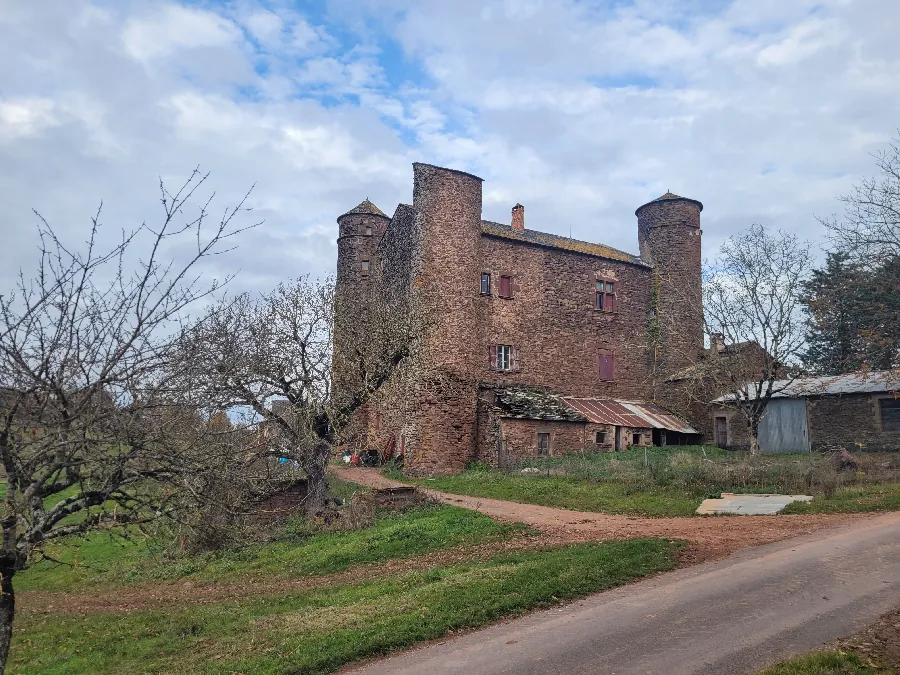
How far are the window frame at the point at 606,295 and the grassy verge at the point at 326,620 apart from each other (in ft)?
77.7

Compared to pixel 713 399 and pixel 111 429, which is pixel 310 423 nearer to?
pixel 111 429

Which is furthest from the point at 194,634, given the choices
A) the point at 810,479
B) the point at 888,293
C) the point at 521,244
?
the point at 521,244

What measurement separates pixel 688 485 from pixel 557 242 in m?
19.2

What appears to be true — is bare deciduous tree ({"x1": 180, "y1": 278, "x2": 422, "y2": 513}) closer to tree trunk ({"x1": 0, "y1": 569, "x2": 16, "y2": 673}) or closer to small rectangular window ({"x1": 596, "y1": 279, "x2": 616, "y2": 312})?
tree trunk ({"x1": 0, "y1": 569, "x2": 16, "y2": 673})

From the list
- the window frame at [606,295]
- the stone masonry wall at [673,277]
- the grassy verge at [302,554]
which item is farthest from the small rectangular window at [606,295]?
the grassy verge at [302,554]

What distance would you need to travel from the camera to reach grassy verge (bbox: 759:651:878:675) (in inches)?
262

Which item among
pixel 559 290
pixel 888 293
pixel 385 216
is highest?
pixel 385 216

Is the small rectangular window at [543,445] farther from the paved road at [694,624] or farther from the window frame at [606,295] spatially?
the paved road at [694,624]

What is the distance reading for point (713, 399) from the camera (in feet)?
113

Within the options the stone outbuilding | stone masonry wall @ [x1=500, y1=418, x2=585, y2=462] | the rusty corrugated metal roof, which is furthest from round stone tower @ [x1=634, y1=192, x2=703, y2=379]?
stone masonry wall @ [x1=500, y1=418, x2=585, y2=462]

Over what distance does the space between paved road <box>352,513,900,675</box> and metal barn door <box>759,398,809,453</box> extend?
69.0 feet

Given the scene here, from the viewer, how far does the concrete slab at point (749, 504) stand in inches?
635

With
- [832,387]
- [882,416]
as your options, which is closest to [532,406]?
[832,387]

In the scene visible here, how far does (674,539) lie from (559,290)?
22.2m
